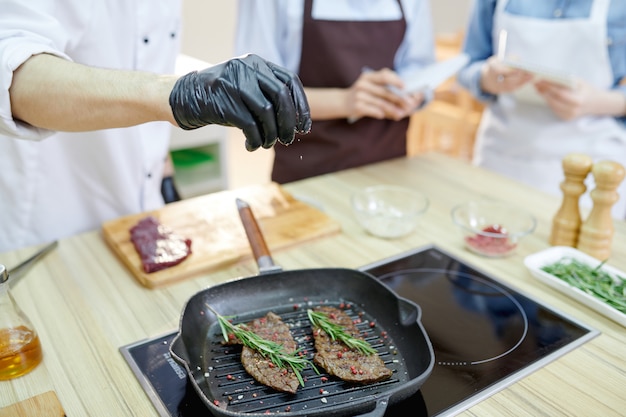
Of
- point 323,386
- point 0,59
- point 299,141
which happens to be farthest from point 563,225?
point 0,59

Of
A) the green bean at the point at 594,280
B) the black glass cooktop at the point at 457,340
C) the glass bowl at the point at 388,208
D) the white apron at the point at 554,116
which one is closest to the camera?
the black glass cooktop at the point at 457,340

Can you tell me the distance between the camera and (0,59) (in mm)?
858

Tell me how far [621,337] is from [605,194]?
0.31m

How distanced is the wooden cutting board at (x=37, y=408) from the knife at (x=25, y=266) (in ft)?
1.20

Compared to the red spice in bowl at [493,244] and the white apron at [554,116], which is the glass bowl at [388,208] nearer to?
the red spice in bowl at [493,244]

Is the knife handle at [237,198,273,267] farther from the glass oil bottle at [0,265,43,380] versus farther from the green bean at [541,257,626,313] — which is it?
the green bean at [541,257,626,313]

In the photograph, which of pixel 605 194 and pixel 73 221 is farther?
pixel 73 221

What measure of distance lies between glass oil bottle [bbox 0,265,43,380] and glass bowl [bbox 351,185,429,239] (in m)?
0.73

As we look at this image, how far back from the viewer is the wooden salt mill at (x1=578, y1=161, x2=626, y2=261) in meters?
1.10

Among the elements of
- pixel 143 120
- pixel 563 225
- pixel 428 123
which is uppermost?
pixel 143 120

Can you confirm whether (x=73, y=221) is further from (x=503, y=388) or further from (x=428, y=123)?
(x=428, y=123)

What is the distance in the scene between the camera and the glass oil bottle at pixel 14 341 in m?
0.81

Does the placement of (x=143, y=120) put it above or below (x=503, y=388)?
above

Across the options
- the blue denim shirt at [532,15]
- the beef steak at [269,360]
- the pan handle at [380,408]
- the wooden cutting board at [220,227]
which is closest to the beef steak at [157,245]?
the wooden cutting board at [220,227]
